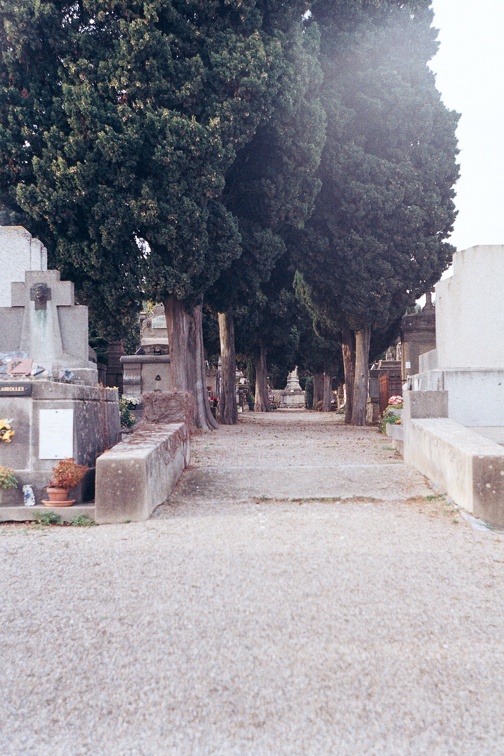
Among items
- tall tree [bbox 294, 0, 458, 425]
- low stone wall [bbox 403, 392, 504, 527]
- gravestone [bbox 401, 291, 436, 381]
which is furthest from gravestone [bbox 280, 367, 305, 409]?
low stone wall [bbox 403, 392, 504, 527]

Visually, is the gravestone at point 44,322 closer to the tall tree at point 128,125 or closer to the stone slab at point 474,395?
the stone slab at point 474,395

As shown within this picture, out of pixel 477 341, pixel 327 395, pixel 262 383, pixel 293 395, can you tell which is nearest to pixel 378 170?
pixel 477 341

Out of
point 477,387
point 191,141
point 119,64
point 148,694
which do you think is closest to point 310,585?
point 148,694

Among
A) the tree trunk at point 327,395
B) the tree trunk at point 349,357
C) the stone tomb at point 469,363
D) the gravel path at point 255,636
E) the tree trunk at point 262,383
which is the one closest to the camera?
the gravel path at point 255,636

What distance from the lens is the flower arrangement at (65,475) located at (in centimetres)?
605

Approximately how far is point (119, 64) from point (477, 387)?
9695 millimetres

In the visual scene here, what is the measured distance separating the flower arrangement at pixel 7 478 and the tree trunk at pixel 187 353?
9.99 m

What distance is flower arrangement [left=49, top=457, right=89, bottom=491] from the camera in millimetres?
6047

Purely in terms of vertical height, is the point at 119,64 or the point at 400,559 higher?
the point at 119,64

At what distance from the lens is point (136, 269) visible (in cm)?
1476

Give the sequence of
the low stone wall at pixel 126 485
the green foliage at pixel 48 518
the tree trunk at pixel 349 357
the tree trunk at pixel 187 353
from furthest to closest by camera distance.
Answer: the tree trunk at pixel 349 357 → the tree trunk at pixel 187 353 → the green foliage at pixel 48 518 → the low stone wall at pixel 126 485

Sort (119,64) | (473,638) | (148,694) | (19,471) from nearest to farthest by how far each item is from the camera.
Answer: (148,694), (473,638), (19,471), (119,64)

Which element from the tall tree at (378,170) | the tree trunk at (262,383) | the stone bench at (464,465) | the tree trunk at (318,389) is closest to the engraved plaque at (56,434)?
the stone bench at (464,465)

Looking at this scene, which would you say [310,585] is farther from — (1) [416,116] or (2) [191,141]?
(1) [416,116]
